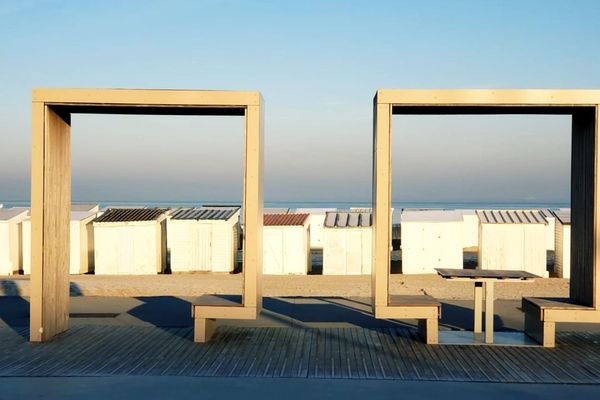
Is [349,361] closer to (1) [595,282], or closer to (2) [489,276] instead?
(2) [489,276]

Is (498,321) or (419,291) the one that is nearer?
(498,321)

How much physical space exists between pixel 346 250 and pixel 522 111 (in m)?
9.52

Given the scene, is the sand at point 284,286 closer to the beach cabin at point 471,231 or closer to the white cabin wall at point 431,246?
the white cabin wall at point 431,246

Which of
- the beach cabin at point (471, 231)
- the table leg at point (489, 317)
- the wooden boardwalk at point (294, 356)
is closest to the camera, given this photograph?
the wooden boardwalk at point (294, 356)

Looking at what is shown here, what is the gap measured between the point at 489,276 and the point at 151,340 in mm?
4856

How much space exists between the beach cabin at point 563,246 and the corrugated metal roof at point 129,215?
11.7 m

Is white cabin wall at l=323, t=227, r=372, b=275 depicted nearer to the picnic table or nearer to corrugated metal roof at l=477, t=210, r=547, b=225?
corrugated metal roof at l=477, t=210, r=547, b=225

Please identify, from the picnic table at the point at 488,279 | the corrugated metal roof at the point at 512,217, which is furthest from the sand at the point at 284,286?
the picnic table at the point at 488,279

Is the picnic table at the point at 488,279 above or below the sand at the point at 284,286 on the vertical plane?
above

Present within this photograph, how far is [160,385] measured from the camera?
6.53 meters

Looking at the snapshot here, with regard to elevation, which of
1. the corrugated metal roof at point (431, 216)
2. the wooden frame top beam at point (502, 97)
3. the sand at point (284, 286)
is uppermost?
the wooden frame top beam at point (502, 97)

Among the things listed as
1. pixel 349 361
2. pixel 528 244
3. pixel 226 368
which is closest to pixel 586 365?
pixel 349 361

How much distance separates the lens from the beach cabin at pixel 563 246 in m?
17.3

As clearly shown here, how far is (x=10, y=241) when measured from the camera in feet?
59.8
